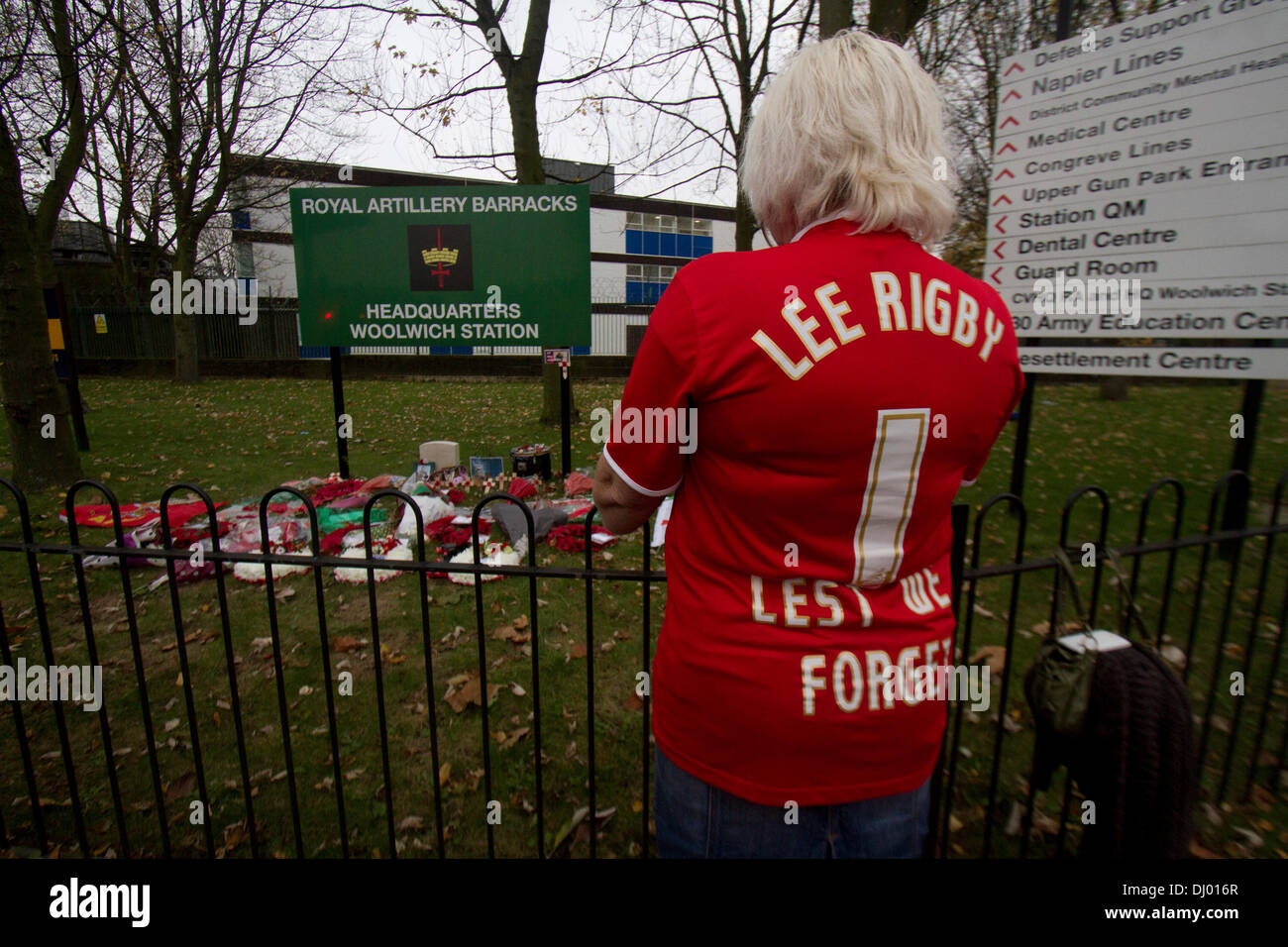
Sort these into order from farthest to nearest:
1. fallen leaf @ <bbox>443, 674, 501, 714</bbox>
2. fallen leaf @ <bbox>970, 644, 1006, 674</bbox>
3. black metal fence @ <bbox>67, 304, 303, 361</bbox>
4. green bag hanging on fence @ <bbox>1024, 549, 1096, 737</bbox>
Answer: black metal fence @ <bbox>67, 304, 303, 361</bbox> → fallen leaf @ <bbox>970, 644, 1006, 674</bbox> → fallen leaf @ <bbox>443, 674, 501, 714</bbox> → green bag hanging on fence @ <bbox>1024, 549, 1096, 737</bbox>

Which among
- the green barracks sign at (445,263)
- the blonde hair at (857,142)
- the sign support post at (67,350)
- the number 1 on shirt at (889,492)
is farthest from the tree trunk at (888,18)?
the sign support post at (67,350)

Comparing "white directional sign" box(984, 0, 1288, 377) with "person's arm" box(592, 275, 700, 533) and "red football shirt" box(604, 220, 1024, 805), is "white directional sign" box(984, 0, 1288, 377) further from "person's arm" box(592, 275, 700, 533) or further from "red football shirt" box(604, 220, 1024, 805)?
Result: "person's arm" box(592, 275, 700, 533)

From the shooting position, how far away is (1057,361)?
4562 millimetres

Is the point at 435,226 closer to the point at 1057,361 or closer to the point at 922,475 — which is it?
the point at 1057,361

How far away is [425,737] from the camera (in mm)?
3395

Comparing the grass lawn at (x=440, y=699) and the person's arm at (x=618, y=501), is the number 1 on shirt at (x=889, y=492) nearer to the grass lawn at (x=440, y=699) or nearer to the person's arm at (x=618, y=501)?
the person's arm at (x=618, y=501)

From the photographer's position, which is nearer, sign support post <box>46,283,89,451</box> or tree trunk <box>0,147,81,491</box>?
tree trunk <box>0,147,81,491</box>

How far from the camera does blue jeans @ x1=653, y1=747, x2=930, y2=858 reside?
136 centimetres

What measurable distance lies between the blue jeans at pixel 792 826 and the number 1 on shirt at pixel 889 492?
A: 1.59 feet

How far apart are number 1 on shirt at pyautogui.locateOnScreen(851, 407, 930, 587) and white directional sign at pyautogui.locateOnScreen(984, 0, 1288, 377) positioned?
3.91m

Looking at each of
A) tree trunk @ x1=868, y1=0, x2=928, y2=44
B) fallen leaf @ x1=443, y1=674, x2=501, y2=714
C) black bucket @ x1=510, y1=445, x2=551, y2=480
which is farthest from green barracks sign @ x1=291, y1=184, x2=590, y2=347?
fallen leaf @ x1=443, y1=674, x2=501, y2=714

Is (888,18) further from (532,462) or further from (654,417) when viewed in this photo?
(654,417)
